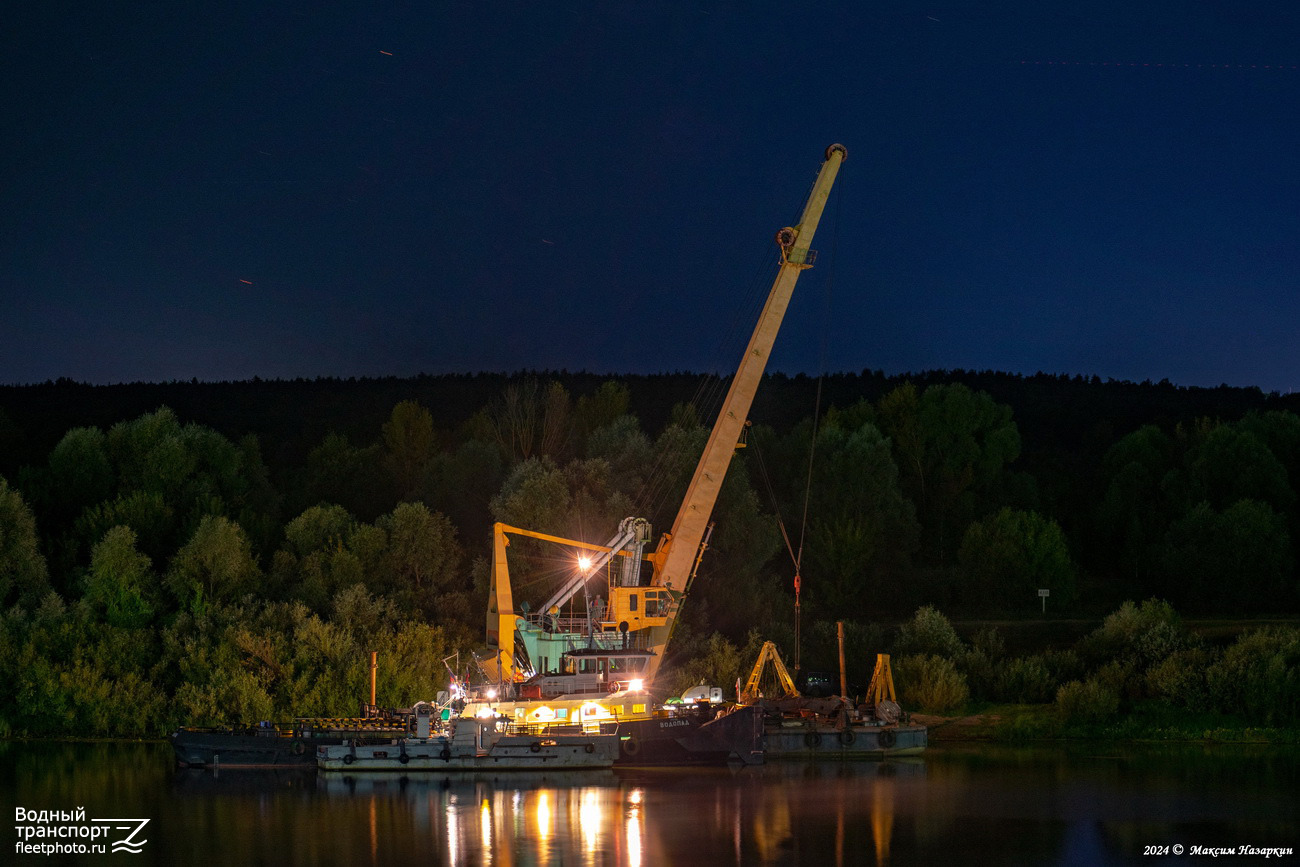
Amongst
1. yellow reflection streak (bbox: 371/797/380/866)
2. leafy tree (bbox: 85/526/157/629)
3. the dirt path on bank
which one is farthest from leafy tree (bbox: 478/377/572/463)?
yellow reflection streak (bbox: 371/797/380/866)

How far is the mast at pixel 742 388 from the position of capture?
44.1m

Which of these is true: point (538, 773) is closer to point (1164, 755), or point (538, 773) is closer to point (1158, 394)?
point (1164, 755)

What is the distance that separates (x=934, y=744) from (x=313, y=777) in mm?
21583

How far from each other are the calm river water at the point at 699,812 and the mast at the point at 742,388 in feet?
27.5

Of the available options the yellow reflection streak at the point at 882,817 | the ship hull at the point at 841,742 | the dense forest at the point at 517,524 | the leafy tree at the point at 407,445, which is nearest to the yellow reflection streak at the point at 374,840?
the yellow reflection streak at the point at 882,817

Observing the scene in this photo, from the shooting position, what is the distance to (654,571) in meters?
44.8

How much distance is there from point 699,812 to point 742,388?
18.4 m

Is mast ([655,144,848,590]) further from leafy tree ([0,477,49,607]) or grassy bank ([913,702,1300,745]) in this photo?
leafy tree ([0,477,49,607])

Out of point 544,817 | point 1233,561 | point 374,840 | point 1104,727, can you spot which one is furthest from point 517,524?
point 1233,561

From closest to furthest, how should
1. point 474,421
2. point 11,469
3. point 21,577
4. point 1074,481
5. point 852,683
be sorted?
point 852,683
point 21,577
point 11,469
point 474,421
point 1074,481

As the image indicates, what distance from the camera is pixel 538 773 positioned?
38.2m

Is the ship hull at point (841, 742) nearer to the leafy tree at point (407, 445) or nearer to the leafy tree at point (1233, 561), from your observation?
the leafy tree at point (1233, 561)

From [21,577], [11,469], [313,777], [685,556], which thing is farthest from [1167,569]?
[11,469]

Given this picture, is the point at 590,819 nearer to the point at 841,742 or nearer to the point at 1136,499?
the point at 841,742
